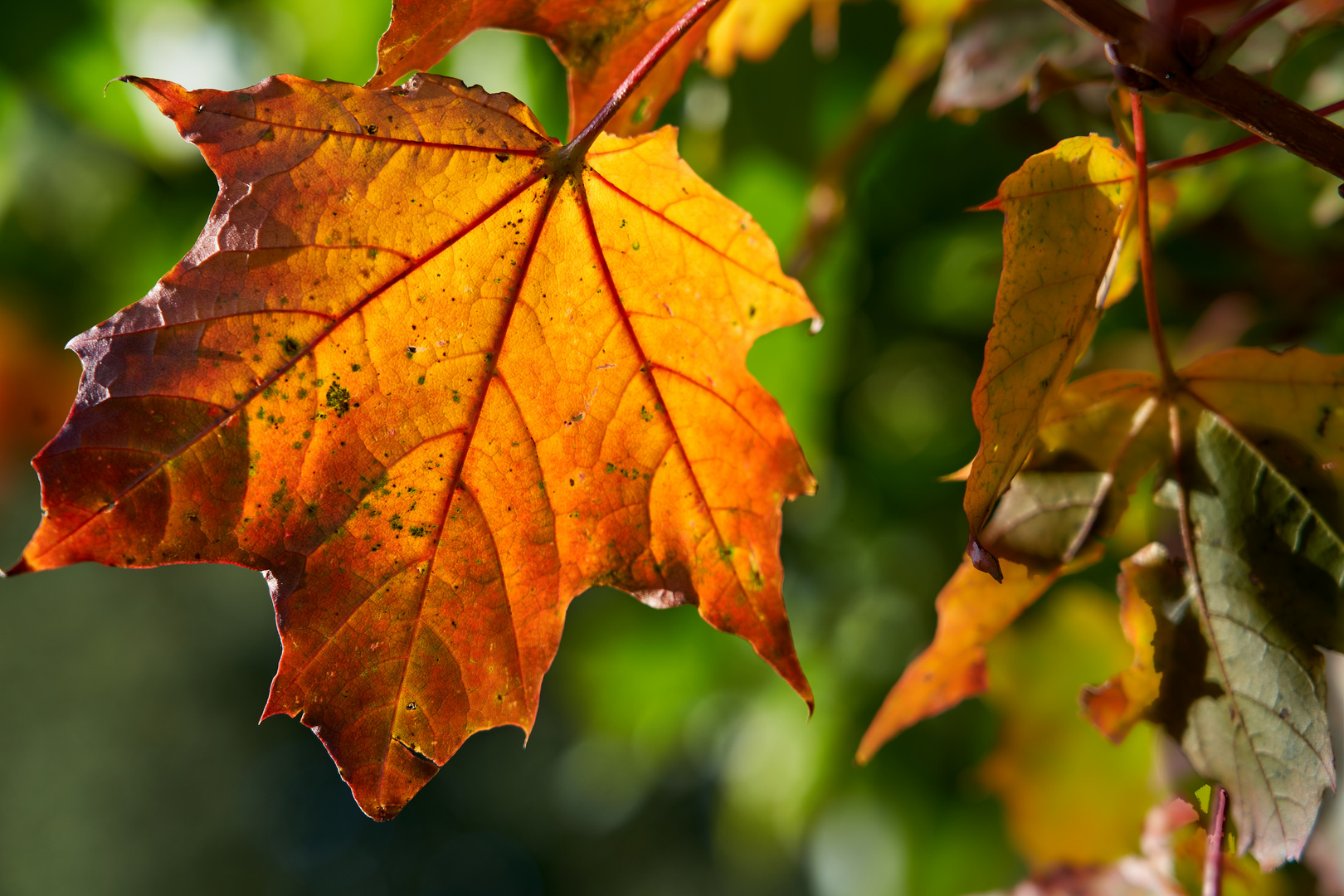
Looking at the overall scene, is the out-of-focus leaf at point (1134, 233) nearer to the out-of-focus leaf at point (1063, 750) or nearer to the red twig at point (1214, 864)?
the red twig at point (1214, 864)

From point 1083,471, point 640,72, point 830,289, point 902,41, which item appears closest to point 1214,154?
point 1083,471

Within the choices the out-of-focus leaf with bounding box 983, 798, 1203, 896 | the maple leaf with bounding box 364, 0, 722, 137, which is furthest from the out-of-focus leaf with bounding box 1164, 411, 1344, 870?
the maple leaf with bounding box 364, 0, 722, 137

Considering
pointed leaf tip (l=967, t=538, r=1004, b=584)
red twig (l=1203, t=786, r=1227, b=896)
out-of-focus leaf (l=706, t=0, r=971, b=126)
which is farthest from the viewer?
out-of-focus leaf (l=706, t=0, r=971, b=126)

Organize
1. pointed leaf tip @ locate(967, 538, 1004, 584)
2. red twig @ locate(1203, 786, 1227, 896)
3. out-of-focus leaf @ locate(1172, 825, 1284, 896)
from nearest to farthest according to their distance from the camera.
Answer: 1. pointed leaf tip @ locate(967, 538, 1004, 584)
2. red twig @ locate(1203, 786, 1227, 896)
3. out-of-focus leaf @ locate(1172, 825, 1284, 896)

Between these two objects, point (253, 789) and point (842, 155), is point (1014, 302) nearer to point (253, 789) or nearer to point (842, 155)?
point (842, 155)

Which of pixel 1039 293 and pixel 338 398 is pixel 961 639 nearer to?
pixel 1039 293

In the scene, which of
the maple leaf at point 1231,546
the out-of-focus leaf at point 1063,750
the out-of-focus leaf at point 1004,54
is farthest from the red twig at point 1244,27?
the out-of-focus leaf at point 1063,750

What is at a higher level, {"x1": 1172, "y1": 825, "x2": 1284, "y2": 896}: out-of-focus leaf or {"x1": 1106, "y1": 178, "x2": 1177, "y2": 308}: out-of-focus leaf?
{"x1": 1106, "y1": 178, "x2": 1177, "y2": 308}: out-of-focus leaf

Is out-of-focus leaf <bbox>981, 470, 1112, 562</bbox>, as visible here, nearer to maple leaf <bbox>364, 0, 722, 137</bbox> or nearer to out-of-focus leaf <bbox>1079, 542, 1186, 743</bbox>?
out-of-focus leaf <bbox>1079, 542, 1186, 743</bbox>
